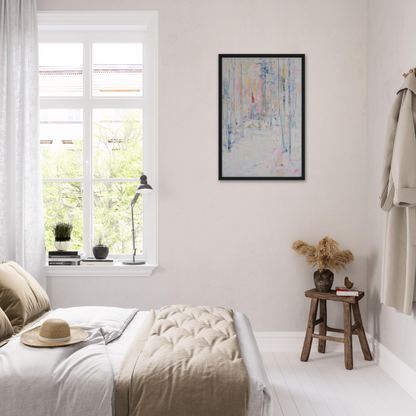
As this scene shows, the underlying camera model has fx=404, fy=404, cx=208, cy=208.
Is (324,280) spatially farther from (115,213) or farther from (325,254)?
(115,213)

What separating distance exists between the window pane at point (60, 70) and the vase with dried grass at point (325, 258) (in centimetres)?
224

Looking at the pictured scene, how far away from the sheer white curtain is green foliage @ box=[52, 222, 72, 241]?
12cm

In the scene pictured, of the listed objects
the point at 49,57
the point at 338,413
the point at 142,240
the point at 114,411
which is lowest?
the point at 338,413

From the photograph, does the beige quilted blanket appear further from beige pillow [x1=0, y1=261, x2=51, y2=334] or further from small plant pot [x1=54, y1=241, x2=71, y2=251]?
small plant pot [x1=54, y1=241, x2=71, y2=251]

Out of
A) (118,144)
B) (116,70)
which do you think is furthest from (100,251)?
(116,70)

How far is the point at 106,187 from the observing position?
11.0ft

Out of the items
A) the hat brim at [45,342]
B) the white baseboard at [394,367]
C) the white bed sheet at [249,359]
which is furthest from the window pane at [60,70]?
the white baseboard at [394,367]

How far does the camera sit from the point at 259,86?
317 centimetres

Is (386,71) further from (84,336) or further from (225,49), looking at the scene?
(84,336)

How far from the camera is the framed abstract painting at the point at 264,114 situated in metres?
3.17

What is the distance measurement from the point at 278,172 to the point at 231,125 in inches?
20.6

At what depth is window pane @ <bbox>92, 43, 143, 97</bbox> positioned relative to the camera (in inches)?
133

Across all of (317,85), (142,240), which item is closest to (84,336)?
(142,240)

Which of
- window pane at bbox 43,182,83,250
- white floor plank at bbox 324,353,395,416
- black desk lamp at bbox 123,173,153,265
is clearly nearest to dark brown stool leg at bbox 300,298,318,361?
white floor plank at bbox 324,353,395,416
